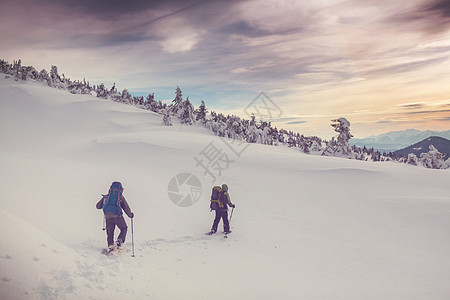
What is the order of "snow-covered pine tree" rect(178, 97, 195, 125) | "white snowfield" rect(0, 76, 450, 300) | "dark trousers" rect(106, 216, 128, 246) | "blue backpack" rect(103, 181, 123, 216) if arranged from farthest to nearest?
"snow-covered pine tree" rect(178, 97, 195, 125) → "blue backpack" rect(103, 181, 123, 216) → "dark trousers" rect(106, 216, 128, 246) → "white snowfield" rect(0, 76, 450, 300)

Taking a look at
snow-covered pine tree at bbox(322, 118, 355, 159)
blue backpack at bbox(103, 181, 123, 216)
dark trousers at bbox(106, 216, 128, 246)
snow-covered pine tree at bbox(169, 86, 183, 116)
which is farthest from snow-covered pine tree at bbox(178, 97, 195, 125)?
dark trousers at bbox(106, 216, 128, 246)

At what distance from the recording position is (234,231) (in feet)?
35.1

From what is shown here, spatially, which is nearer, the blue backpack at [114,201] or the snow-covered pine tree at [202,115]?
the blue backpack at [114,201]

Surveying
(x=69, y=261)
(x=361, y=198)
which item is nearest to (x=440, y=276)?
(x=361, y=198)

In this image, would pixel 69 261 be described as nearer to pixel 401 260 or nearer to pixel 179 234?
pixel 179 234

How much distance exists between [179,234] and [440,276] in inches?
372

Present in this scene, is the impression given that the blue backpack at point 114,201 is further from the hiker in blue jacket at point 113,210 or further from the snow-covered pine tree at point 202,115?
the snow-covered pine tree at point 202,115

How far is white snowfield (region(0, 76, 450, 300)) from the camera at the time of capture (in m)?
5.21

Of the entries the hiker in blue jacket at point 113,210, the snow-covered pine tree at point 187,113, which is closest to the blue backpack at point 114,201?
the hiker in blue jacket at point 113,210

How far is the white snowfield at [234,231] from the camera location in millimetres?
5207

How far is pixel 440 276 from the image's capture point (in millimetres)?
7871

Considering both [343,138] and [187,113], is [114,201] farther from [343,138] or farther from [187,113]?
[187,113]

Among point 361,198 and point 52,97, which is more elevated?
point 52,97

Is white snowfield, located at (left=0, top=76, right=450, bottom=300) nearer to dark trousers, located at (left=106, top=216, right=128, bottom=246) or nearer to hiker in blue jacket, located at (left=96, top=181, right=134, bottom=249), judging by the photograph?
dark trousers, located at (left=106, top=216, right=128, bottom=246)
